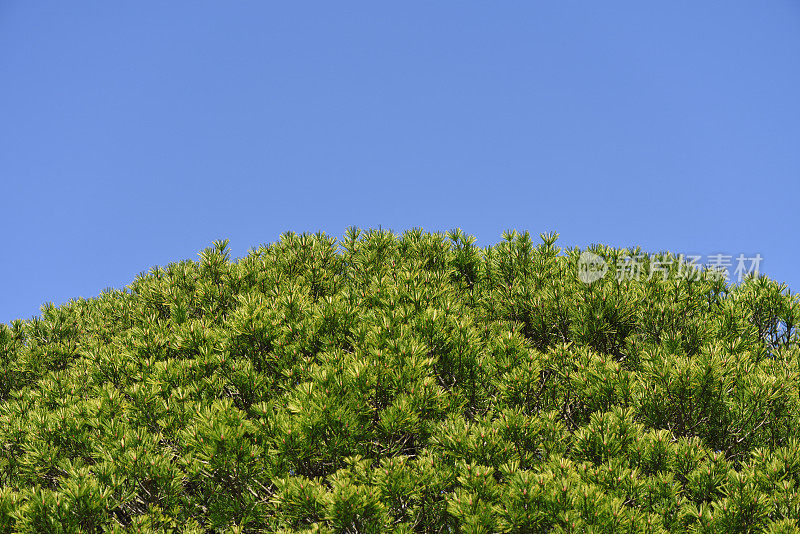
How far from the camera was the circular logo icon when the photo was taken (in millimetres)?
7159

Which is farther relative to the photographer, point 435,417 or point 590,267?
point 590,267

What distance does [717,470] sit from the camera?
494 centimetres

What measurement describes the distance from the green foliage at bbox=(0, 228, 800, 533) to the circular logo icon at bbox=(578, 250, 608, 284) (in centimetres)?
15

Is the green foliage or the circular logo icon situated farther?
the circular logo icon

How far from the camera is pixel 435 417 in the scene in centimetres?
552

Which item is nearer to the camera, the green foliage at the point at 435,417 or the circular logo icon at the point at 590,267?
the green foliage at the point at 435,417

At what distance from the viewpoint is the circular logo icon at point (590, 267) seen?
23.5ft

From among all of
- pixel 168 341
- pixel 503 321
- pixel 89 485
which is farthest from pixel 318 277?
pixel 89 485

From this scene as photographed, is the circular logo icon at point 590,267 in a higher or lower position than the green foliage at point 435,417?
higher

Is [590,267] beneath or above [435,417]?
above

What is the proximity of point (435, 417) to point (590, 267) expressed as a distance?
131 inches

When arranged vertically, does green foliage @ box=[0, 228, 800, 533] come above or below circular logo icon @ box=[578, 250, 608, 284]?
below

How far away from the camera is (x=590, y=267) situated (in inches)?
297

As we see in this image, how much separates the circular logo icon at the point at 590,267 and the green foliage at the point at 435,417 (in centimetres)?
15
